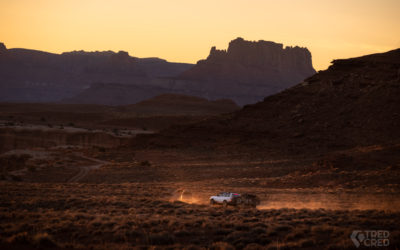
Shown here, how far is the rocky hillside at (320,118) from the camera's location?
171ft

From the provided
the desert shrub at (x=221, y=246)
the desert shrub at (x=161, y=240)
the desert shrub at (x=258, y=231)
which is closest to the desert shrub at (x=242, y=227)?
the desert shrub at (x=258, y=231)

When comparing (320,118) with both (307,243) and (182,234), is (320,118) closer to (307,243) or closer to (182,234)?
(182,234)

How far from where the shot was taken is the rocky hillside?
52.1m

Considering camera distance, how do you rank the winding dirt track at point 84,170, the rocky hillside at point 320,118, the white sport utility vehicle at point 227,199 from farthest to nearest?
the rocky hillside at point 320,118 < the winding dirt track at point 84,170 < the white sport utility vehicle at point 227,199

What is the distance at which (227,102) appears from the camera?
516ft

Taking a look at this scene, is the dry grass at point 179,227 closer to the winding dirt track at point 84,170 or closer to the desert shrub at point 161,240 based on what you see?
the desert shrub at point 161,240

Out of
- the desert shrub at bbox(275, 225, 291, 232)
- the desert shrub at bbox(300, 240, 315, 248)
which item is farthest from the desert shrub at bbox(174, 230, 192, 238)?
the desert shrub at bbox(300, 240, 315, 248)

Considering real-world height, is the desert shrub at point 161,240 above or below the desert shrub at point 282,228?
below

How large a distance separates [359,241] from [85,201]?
13.7m

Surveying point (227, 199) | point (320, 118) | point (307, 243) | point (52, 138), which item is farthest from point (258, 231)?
point (52, 138)

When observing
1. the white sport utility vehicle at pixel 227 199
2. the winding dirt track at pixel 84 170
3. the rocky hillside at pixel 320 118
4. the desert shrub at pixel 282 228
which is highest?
the rocky hillside at pixel 320 118

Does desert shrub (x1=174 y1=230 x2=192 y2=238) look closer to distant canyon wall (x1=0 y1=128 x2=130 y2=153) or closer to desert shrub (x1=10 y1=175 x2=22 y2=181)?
desert shrub (x1=10 y1=175 x2=22 y2=181)

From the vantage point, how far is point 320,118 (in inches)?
2297

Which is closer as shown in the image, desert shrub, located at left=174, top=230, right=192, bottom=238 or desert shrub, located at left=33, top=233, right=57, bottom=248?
desert shrub, located at left=33, top=233, right=57, bottom=248
